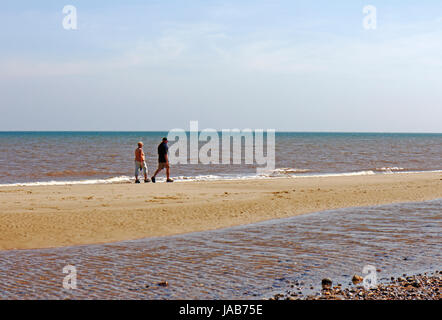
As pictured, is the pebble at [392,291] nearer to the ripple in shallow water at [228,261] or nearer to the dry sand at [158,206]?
the ripple in shallow water at [228,261]

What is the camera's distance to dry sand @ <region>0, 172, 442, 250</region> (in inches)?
409

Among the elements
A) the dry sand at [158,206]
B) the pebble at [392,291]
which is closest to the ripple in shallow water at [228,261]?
the pebble at [392,291]

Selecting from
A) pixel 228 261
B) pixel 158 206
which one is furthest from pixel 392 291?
pixel 158 206

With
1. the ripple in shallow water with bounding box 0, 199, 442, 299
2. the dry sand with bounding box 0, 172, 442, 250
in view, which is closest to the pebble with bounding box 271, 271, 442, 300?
the ripple in shallow water with bounding box 0, 199, 442, 299

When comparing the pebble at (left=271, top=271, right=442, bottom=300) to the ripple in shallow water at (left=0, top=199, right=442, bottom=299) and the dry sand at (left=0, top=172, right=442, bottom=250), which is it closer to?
the ripple in shallow water at (left=0, top=199, right=442, bottom=299)

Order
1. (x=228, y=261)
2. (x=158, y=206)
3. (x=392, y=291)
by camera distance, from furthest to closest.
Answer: (x=158, y=206) → (x=228, y=261) → (x=392, y=291)

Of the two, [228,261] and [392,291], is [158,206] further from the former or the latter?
[392,291]

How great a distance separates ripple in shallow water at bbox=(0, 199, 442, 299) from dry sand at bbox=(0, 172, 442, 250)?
0.87 m

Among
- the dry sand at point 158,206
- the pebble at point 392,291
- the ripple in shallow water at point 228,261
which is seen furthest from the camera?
the dry sand at point 158,206

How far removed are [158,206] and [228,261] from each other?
5.62m

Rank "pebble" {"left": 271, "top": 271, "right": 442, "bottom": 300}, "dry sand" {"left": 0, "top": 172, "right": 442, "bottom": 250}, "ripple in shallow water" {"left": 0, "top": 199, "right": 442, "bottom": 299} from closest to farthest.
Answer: "pebble" {"left": 271, "top": 271, "right": 442, "bottom": 300} → "ripple in shallow water" {"left": 0, "top": 199, "right": 442, "bottom": 299} → "dry sand" {"left": 0, "top": 172, "right": 442, "bottom": 250}

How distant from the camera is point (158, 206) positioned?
44.4 feet

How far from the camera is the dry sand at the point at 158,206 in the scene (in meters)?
10.4

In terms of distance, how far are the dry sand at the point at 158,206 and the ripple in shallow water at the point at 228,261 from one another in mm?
875
